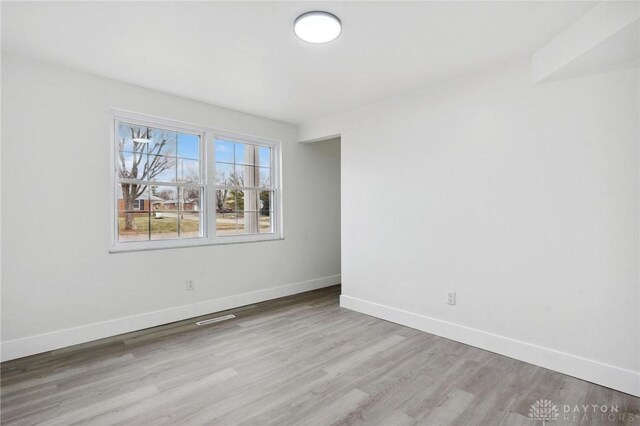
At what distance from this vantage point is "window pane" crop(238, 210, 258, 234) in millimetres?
4422

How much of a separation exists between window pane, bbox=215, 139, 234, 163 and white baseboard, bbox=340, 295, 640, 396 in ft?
8.75

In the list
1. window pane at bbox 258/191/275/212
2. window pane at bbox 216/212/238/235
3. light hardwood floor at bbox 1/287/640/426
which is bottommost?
light hardwood floor at bbox 1/287/640/426

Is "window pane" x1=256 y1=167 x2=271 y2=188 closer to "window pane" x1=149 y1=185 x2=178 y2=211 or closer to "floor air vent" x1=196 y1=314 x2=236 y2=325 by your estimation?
"window pane" x1=149 y1=185 x2=178 y2=211

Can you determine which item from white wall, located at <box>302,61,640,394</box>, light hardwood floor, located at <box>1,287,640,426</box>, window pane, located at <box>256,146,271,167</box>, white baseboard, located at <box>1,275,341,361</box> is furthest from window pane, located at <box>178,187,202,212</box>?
white wall, located at <box>302,61,640,394</box>

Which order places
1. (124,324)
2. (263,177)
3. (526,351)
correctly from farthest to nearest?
(263,177)
(124,324)
(526,351)

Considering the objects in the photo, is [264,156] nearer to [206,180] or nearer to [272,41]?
[206,180]

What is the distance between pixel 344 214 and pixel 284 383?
2.37 m

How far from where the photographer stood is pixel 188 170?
3.91 m

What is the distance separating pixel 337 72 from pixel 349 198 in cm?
164

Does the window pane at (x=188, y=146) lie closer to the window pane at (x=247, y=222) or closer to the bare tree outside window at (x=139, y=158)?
the bare tree outside window at (x=139, y=158)

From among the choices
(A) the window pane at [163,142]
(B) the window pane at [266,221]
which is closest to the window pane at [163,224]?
(A) the window pane at [163,142]

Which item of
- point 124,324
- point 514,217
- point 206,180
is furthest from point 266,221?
point 514,217

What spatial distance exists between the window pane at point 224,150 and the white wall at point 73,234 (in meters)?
0.27

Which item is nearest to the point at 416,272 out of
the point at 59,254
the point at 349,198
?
the point at 349,198
